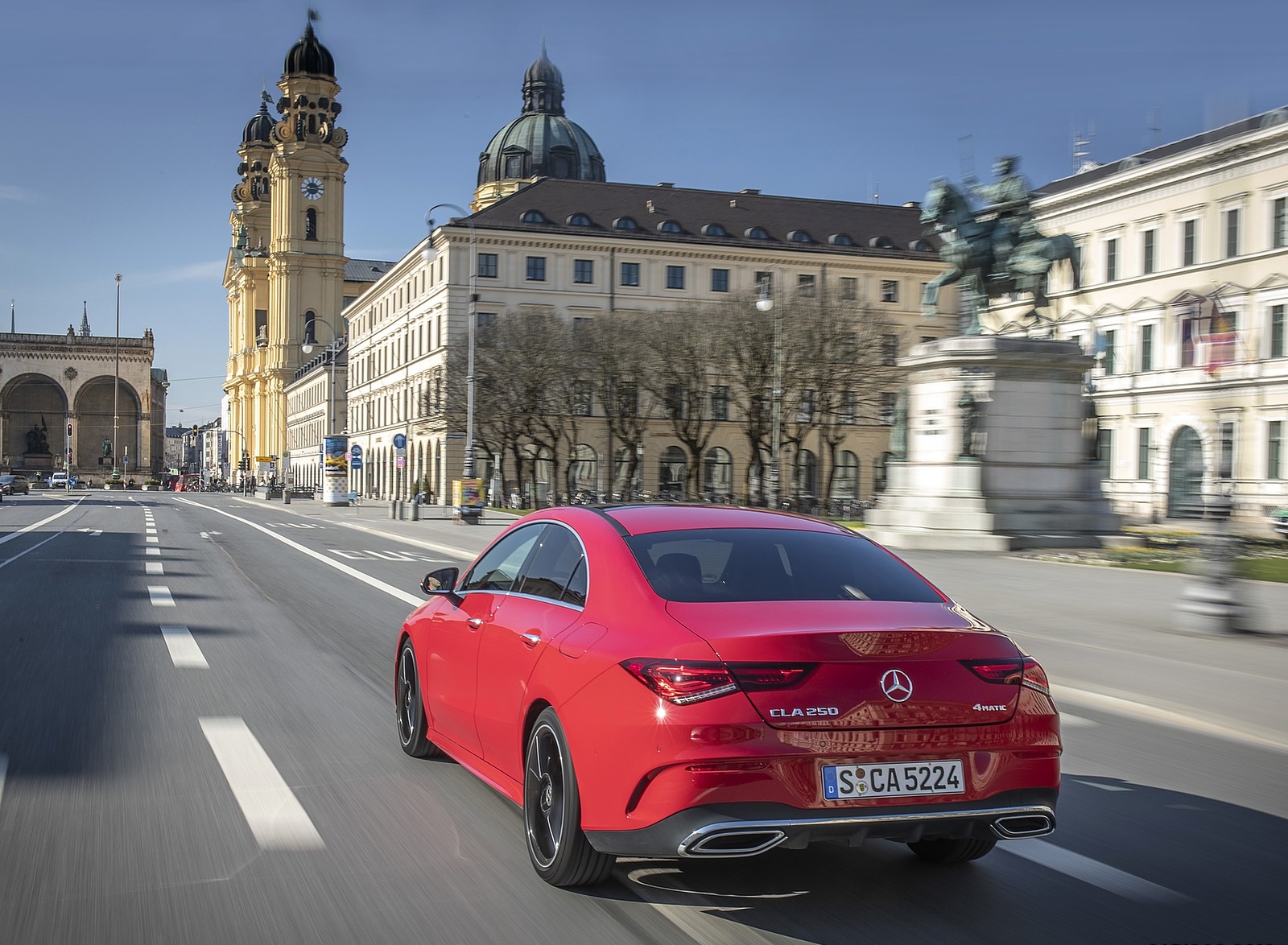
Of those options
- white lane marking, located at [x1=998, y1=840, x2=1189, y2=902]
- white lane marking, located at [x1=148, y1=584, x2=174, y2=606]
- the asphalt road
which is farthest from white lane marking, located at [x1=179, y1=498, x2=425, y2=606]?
white lane marking, located at [x1=998, y1=840, x2=1189, y2=902]

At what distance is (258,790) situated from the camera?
6258 mm

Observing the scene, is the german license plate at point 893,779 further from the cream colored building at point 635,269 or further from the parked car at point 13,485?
the parked car at point 13,485

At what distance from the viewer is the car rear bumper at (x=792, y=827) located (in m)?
4.18

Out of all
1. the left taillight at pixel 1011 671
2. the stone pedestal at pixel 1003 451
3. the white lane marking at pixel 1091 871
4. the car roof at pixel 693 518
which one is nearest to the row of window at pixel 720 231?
the stone pedestal at pixel 1003 451

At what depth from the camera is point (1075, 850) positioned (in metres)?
5.41

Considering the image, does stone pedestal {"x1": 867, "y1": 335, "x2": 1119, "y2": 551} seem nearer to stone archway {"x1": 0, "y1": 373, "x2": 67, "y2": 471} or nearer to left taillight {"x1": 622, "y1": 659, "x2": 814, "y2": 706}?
left taillight {"x1": 622, "y1": 659, "x2": 814, "y2": 706}

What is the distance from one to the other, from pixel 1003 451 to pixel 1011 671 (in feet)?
82.9

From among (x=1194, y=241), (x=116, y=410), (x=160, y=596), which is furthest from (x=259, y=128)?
(x=160, y=596)

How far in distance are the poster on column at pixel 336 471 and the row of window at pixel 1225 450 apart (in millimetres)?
35734

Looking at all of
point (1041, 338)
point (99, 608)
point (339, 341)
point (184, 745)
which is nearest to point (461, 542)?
point (1041, 338)

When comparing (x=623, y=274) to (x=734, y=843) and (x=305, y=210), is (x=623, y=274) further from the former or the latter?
(x=734, y=843)

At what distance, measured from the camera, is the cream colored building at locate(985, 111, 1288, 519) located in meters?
52.6

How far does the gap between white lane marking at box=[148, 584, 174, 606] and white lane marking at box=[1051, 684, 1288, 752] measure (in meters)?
10.5

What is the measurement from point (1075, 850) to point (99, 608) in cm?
1228
